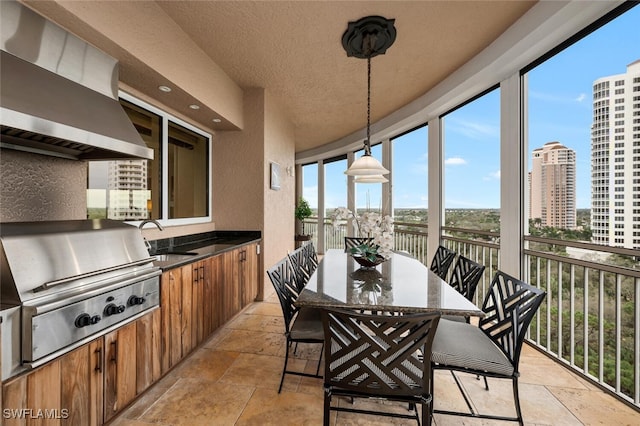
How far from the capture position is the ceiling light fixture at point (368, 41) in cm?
248

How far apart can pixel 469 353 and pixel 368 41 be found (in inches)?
109

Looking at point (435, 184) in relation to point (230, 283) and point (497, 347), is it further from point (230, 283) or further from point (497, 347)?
point (230, 283)

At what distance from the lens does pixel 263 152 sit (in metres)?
3.90

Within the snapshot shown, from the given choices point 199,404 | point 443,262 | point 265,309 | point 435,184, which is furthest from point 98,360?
point 435,184

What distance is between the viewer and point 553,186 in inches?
98.8

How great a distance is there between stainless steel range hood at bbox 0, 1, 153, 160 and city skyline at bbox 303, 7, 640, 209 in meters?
3.44

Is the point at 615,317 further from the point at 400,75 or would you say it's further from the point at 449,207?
the point at 400,75

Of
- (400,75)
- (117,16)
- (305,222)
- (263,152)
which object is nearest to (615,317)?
(400,75)

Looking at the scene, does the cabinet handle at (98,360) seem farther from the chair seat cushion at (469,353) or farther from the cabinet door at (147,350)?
the chair seat cushion at (469,353)

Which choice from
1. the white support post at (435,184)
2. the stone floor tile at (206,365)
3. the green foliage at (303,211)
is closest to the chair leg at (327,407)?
the stone floor tile at (206,365)

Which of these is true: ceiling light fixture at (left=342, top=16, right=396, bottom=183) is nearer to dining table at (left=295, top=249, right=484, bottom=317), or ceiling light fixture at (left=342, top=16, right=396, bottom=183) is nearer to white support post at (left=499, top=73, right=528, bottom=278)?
dining table at (left=295, top=249, right=484, bottom=317)

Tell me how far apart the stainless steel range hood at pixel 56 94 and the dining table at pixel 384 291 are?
5.19 feet

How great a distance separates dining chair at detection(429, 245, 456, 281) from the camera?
2697 mm

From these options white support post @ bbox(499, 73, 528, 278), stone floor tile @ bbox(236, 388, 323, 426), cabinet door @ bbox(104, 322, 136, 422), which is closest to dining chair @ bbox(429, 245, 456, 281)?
white support post @ bbox(499, 73, 528, 278)
